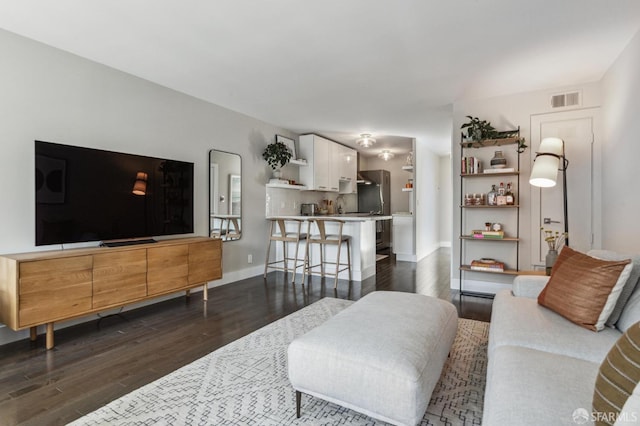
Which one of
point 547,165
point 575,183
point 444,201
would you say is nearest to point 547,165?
point 547,165

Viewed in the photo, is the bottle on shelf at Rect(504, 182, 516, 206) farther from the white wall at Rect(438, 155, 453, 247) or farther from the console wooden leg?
the white wall at Rect(438, 155, 453, 247)

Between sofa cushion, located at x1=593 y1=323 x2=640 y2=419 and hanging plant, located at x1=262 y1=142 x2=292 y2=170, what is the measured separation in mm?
4668

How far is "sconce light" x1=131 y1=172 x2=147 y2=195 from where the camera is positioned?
10.8 ft

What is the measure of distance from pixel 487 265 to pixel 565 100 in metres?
2.08

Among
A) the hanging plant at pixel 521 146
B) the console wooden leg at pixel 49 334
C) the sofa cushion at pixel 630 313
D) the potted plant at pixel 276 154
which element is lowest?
the console wooden leg at pixel 49 334

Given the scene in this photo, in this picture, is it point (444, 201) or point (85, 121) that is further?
point (444, 201)

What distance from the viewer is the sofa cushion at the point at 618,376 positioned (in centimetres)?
83

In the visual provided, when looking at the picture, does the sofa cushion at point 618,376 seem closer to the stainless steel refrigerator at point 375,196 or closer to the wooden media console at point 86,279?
the wooden media console at point 86,279

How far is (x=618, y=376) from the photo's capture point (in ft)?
2.85

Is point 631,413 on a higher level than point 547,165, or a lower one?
lower

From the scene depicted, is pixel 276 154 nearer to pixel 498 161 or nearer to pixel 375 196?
pixel 498 161

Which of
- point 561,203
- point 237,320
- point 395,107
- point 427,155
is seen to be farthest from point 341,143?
point 237,320

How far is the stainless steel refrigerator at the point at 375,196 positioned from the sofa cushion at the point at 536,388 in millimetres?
6686

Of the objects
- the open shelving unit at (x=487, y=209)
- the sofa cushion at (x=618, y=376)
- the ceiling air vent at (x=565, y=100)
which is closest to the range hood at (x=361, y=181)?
the open shelving unit at (x=487, y=209)
